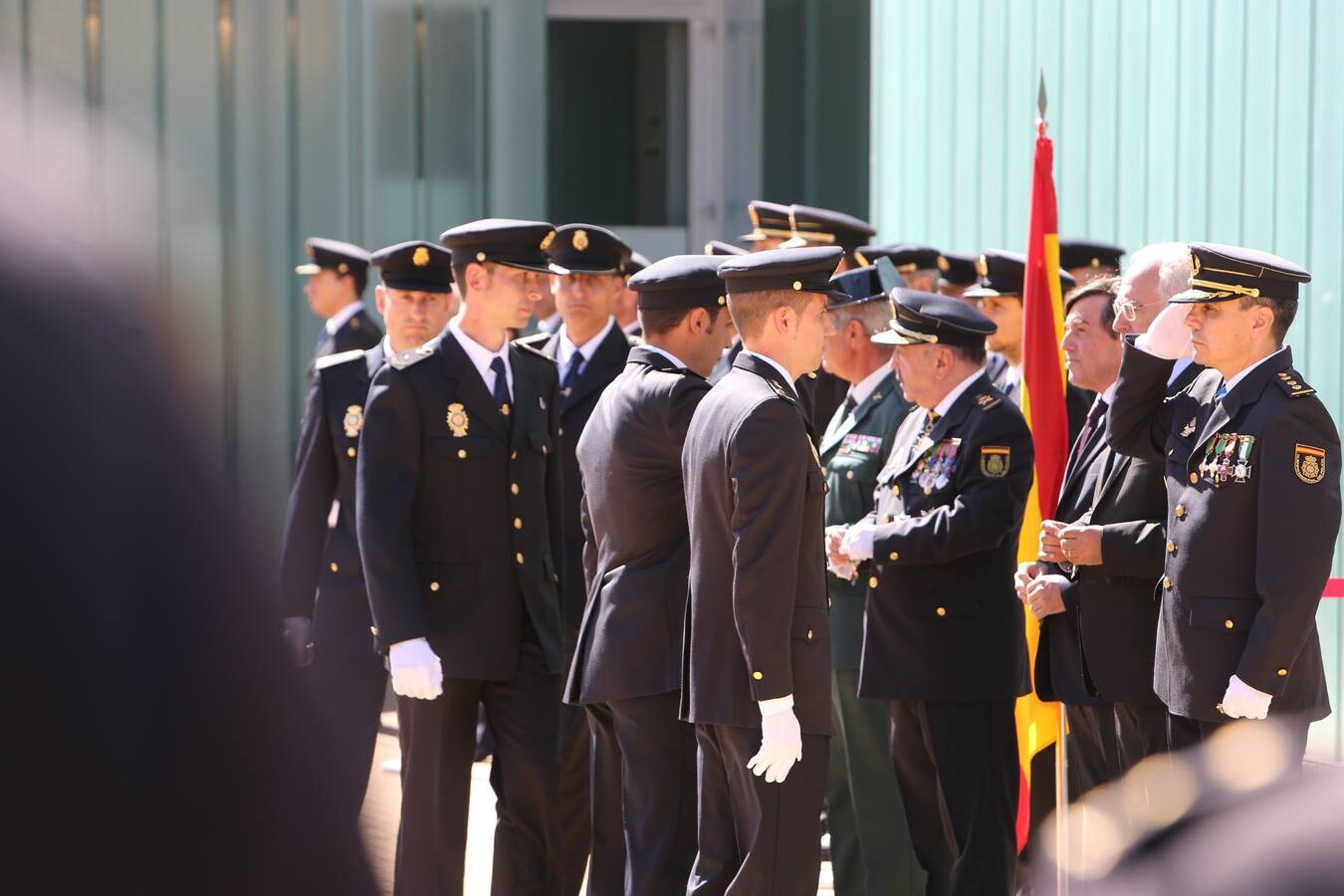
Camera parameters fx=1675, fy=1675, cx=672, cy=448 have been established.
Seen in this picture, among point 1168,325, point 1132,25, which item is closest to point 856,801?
point 1168,325

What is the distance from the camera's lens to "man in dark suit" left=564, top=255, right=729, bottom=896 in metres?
3.73

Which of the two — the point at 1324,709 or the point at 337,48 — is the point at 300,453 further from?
the point at 337,48

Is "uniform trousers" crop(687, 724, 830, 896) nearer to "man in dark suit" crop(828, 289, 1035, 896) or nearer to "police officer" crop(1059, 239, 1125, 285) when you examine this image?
"man in dark suit" crop(828, 289, 1035, 896)

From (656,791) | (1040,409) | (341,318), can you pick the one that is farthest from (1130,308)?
(341,318)

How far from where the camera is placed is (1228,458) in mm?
3502

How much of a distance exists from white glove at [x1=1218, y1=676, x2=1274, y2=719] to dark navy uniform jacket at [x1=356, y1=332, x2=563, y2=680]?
1.62 metres

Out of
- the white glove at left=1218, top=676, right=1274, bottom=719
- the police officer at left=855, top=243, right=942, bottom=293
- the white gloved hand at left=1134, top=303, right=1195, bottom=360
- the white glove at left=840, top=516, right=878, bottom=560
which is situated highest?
the police officer at left=855, top=243, right=942, bottom=293

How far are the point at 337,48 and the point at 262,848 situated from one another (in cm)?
878

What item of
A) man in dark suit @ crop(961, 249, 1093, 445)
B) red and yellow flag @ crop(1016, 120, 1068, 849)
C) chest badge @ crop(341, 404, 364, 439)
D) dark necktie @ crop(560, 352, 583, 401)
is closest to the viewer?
red and yellow flag @ crop(1016, 120, 1068, 849)

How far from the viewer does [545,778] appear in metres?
4.12

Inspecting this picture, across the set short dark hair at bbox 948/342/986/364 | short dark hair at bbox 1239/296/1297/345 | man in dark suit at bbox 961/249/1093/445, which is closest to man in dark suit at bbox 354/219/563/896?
short dark hair at bbox 948/342/986/364

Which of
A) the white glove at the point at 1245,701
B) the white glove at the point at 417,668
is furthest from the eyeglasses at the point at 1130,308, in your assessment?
the white glove at the point at 417,668

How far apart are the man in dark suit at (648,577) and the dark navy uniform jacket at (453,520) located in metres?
0.30

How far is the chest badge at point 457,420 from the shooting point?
409cm
